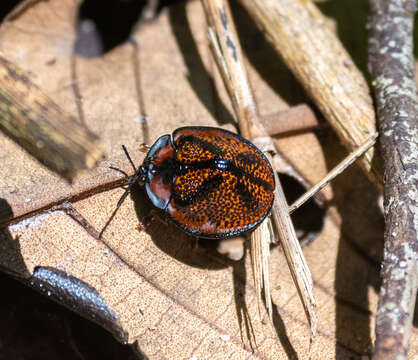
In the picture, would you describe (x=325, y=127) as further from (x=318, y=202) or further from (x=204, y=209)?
(x=204, y=209)

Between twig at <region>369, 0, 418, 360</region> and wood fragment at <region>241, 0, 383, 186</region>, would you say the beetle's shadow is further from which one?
wood fragment at <region>241, 0, 383, 186</region>

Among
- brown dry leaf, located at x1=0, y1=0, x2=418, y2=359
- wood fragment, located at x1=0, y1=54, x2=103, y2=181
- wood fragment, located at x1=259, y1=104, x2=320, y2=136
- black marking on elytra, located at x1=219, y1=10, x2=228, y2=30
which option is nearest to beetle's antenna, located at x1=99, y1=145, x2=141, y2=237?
brown dry leaf, located at x1=0, y1=0, x2=418, y2=359

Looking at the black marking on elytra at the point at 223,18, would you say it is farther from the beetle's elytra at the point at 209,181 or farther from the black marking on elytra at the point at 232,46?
the beetle's elytra at the point at 209,181

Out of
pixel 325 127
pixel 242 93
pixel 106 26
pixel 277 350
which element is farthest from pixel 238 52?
pixel 277 350

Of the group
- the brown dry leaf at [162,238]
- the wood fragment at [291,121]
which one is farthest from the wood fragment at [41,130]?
the wood fragment at [291,121]

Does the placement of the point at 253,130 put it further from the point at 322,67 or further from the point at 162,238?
the point at 162,238

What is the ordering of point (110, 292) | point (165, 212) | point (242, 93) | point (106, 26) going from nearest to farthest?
point (110, 292) < point (165, 212) < point (242, 93) < point (106, 26)
